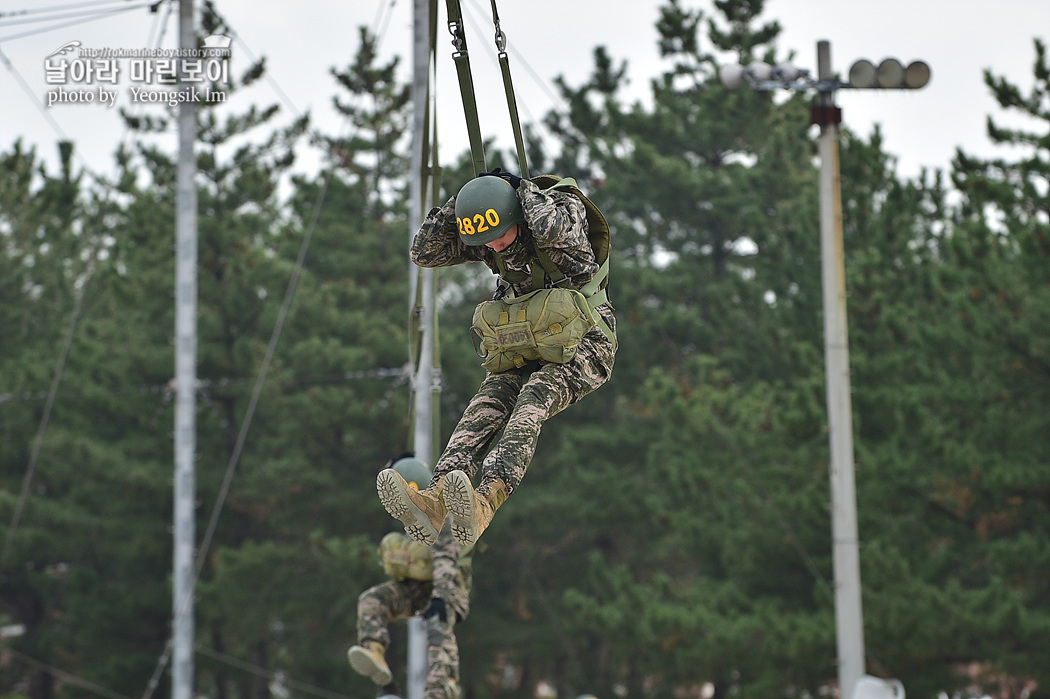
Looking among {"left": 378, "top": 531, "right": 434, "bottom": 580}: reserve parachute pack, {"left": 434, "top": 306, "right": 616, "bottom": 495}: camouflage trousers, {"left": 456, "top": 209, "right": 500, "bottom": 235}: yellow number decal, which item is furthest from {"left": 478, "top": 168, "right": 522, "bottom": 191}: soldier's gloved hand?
{"left": 378, "top": 531, "right": 434, "bottom": 580}: reserve parachute pack

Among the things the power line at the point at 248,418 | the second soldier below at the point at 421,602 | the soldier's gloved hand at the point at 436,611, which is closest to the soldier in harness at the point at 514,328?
the second soldier below at the point at 421,602

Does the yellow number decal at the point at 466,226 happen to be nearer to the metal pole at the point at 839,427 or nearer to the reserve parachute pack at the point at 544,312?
the reserve parachute pack at the point at 544,312

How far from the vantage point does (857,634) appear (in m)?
14.1

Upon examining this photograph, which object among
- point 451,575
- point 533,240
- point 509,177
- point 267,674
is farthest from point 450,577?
point 267,674

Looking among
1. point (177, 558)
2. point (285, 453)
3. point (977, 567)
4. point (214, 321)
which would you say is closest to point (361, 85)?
point (214, 321)

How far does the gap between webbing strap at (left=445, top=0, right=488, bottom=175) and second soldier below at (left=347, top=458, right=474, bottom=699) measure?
141 inches

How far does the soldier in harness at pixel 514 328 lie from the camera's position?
637 centimetres

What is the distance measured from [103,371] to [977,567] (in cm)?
1750

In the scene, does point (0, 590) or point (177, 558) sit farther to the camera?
point (0, 590)

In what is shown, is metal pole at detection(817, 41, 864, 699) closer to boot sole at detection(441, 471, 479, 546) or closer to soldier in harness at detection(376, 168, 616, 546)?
soldier in harness at detection(376, 168, 616, 546)

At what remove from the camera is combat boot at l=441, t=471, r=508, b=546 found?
20.1 feet

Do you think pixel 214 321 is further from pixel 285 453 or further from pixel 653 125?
pixel 653 125

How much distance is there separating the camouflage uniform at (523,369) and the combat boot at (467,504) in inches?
3.3

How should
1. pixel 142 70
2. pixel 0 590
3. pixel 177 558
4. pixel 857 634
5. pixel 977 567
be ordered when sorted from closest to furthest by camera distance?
pixel 857 634 → pixel 142 70 → pixel 177 558 → pixel 977 567 → pixel 0 590
